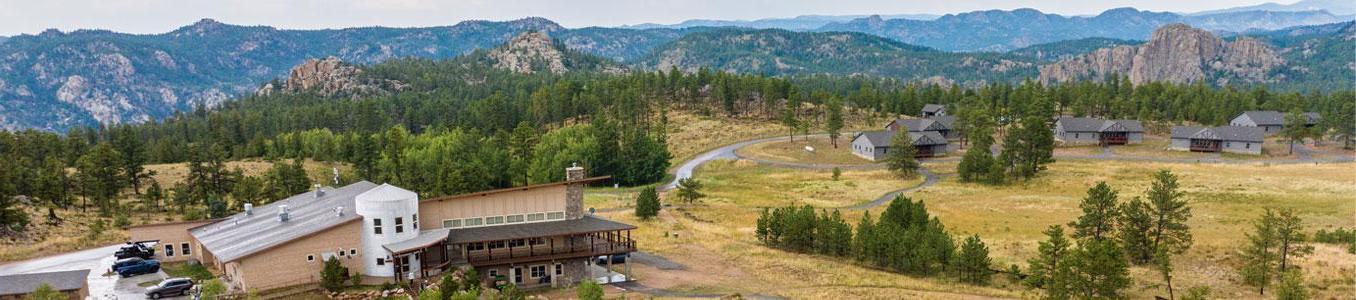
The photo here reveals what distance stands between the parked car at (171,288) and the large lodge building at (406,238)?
1966 mm

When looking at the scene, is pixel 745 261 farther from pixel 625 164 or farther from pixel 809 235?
pixel 625 164

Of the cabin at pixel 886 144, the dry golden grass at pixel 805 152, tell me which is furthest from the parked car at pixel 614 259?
the cabin at pixel 886 144

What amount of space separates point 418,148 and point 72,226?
53094 millimetres

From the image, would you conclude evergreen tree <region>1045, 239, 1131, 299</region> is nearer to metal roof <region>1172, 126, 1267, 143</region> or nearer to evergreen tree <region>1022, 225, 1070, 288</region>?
evergreen tree <region>1022, 225, 1070, 288</region>

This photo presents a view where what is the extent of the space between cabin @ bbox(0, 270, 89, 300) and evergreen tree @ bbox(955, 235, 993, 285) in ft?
153

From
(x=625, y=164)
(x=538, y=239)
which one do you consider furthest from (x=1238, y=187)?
(x=538, y=239)

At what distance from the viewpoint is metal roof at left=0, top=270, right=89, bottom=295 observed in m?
35.7

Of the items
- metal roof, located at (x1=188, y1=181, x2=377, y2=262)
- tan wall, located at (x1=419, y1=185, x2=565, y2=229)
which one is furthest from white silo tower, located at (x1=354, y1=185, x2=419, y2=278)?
tan wall, located at (x1=419, y1=185, x2=565, y2=229)

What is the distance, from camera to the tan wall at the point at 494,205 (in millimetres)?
44000

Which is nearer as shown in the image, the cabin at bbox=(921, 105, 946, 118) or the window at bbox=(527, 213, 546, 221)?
the window at bbox=(527, 213, 546, 221)

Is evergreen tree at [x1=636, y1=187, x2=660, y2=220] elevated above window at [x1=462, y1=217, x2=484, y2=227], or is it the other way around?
window at [x1=462, y1=217, x2=484, y2=227]

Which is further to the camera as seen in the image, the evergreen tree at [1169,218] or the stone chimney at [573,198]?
the evergreen tree at [1169,218]

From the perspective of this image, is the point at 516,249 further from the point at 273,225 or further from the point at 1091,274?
the point at 1091,274

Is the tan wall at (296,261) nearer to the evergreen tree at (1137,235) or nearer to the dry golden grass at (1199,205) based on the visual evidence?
the dry golden grass at (1199,205)
